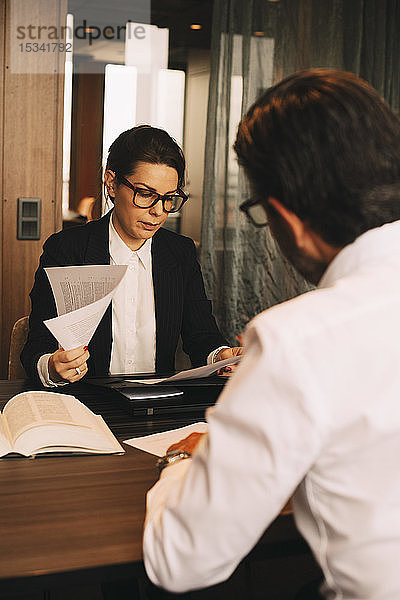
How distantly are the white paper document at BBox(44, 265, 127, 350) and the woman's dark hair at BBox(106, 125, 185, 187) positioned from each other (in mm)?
586

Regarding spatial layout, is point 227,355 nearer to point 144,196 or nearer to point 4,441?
point 144,196

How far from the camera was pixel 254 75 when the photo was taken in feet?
11.7

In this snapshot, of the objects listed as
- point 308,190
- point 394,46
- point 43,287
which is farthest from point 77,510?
point 394,46

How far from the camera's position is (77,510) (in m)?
1.15

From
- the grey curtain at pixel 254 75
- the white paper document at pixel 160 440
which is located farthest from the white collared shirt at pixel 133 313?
the grey curtain at pixel 254 75

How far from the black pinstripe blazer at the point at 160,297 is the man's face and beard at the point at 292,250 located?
1.16 m

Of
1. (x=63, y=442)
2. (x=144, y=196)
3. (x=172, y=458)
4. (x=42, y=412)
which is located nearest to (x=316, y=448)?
(x=172, y=458)

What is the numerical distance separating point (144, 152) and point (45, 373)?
720mm

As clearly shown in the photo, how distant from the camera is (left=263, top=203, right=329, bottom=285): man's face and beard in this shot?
992 millimetres

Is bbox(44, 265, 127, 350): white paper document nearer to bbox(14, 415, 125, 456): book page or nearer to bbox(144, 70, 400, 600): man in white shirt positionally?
bbox(14, 415, 125, 456): book page

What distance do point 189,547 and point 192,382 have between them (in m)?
0.99

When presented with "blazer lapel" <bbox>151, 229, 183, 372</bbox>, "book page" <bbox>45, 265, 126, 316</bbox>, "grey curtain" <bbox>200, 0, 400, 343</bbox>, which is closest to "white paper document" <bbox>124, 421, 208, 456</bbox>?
"book page" <bbox>45, 265, 126, 316</bbox>

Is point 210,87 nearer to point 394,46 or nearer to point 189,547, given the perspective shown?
point 394,46

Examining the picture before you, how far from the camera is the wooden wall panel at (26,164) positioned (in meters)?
3.15
